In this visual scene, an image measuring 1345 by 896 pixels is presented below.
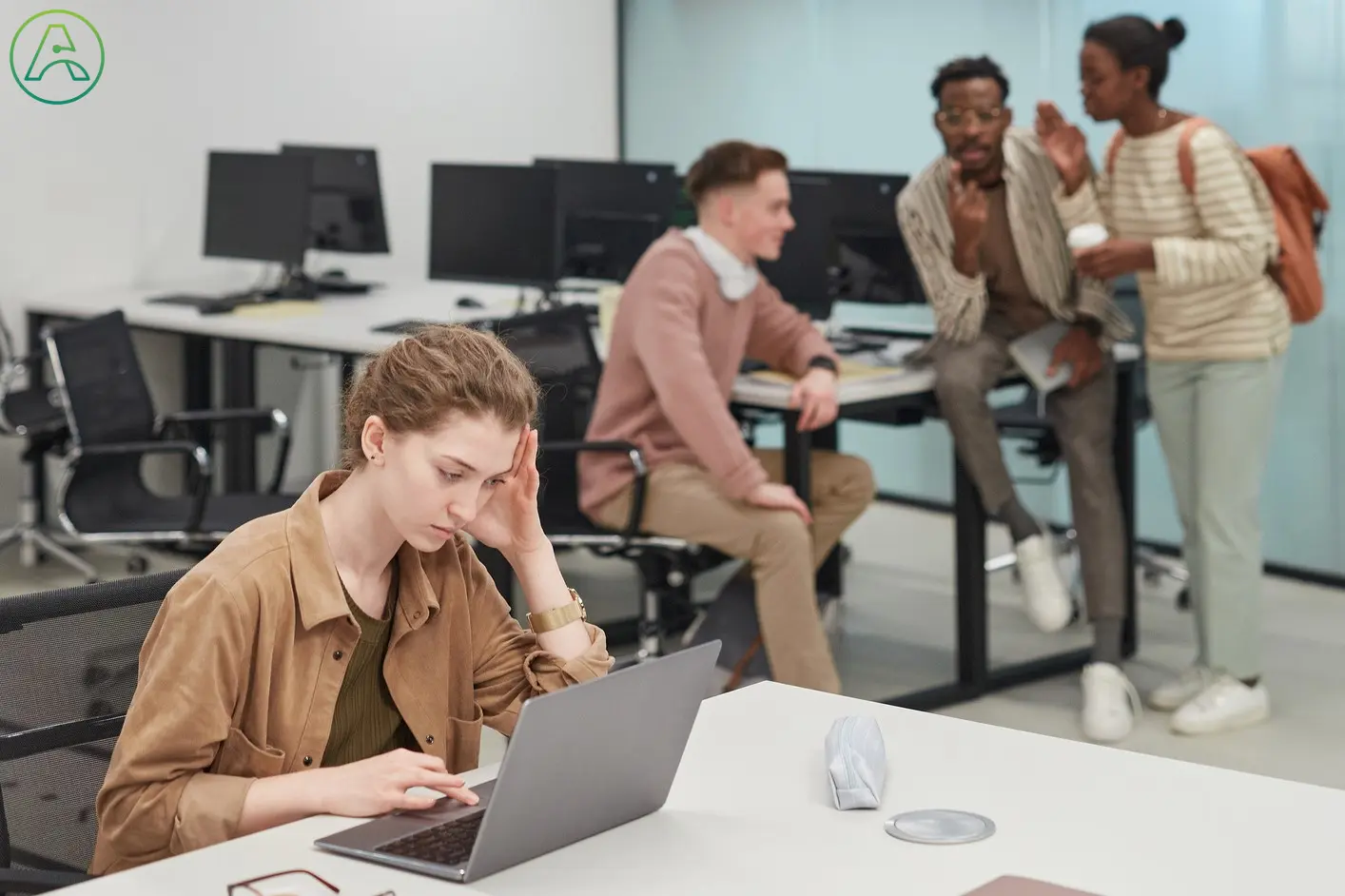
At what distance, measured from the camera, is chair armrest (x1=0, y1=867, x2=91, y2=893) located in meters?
1.86

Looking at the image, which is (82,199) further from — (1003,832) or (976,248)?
(1003,832)

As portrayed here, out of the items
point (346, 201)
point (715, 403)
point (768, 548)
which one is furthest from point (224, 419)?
point (346, 201)

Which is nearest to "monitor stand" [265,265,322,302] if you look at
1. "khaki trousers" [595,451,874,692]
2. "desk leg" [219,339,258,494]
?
"desk leg" [219,339,258,494]

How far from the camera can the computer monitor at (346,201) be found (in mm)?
6445

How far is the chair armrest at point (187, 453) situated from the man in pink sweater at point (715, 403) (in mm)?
924

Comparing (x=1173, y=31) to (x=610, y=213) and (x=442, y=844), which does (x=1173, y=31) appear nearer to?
(x=610, y=213)

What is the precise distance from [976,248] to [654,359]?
0.90 metres

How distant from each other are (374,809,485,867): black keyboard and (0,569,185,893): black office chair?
0.53m

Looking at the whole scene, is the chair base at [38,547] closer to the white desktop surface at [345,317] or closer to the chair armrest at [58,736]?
the white desktop surface at [345,317]

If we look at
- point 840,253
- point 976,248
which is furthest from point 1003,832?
point 840,253

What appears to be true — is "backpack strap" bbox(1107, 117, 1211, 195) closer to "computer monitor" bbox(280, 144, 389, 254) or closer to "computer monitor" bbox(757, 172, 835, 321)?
"computer monitor" bbox(757, 172, 835, 321)

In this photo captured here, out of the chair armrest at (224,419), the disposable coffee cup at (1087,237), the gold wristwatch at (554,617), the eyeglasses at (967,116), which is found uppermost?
the eyeglasses at (967,116)

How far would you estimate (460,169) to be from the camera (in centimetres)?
582

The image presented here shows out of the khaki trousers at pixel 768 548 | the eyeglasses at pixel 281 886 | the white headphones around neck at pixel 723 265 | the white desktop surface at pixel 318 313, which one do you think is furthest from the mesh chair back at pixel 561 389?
the eyeglasses at pixel 281 886
